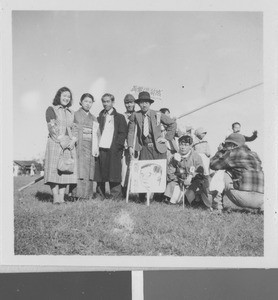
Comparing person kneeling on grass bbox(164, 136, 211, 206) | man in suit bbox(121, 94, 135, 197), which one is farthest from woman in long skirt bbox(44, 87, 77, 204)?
person kneeling on grass bbox(164, 136, 211, 206)

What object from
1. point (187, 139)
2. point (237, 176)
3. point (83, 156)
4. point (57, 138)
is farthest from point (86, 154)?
point (237, 176)

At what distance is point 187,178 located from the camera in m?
1.67

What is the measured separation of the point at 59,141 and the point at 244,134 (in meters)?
0.65

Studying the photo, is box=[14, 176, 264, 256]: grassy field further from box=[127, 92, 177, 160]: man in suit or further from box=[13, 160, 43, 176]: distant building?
box=[127, 92, 177, 160]: man in suit

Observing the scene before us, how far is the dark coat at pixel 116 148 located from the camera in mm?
1674

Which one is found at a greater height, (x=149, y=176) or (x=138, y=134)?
(x=138, y=134)

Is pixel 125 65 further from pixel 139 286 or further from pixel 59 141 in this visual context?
pixel 139 286

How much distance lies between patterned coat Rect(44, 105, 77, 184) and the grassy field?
58mm

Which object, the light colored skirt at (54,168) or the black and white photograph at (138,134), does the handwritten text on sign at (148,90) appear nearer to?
the black and white photograph at (138,134)

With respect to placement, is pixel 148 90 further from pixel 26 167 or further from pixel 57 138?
pixel 26 167

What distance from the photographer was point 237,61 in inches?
63.2

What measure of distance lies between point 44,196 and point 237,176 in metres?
0.69

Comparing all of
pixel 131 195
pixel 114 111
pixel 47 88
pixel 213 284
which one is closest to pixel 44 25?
pixel 47 88

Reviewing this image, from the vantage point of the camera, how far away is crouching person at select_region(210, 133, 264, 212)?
1.62 metres
